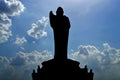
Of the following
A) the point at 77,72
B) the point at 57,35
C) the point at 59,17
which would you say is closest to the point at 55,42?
the point at 57,35

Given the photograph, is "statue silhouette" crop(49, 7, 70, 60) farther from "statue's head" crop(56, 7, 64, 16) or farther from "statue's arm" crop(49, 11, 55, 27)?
"statue's head" crop(56, 7, 64, 16)

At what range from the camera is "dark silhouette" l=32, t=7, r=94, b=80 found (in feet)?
65.0

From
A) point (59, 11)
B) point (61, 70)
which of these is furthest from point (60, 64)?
point (59, 11)

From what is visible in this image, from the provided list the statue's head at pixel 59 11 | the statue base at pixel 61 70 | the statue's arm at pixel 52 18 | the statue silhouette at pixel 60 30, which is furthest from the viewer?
the statue's head at pixel 59 11

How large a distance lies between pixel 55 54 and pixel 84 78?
3.23 m

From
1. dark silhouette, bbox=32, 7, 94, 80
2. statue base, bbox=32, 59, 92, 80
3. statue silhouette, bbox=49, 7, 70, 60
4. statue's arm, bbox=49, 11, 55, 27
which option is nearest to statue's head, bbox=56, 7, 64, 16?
dark silhouette, bbox=32, 7, 94, 80

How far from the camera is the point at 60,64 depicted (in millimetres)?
19953

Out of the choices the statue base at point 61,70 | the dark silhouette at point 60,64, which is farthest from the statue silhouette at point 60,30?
the statue base at point 61,70

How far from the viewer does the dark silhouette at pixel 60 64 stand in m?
19.8

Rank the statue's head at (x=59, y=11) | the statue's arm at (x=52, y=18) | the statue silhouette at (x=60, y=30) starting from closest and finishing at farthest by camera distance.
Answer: the statue silhouette at (x=60, y=30)
the statue's arm at (x=52, y=18)
the statue's head at (x=59, y=11)

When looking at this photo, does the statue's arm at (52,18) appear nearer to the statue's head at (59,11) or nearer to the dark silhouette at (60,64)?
the dark silhouette at (60,64)

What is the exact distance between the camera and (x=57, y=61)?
20188 millimetres

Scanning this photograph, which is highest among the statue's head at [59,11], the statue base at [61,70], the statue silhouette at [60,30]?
the statue's head at [59,11]

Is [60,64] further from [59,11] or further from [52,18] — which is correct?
[59,11]
